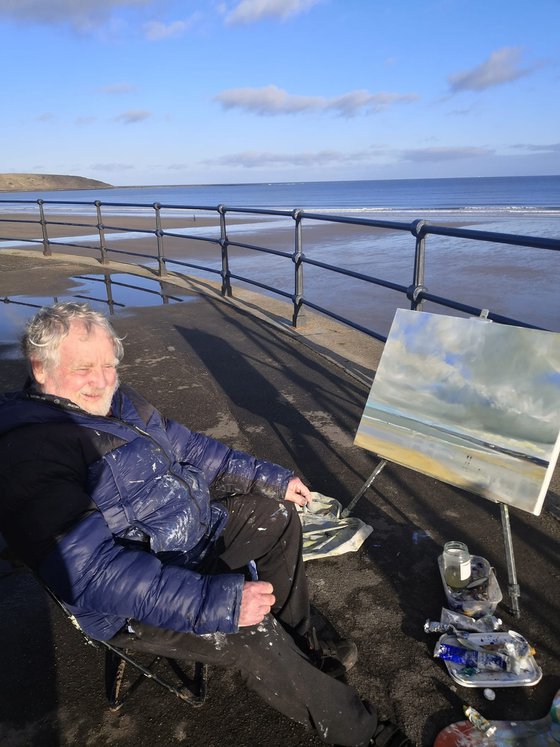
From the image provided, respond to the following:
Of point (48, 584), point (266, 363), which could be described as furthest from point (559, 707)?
point (266, 363)

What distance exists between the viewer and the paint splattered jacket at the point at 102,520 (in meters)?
1.63

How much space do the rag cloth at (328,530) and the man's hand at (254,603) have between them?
1.08 m

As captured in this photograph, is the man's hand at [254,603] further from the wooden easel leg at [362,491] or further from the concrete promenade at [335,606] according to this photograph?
the wooden easel leg at [362,491]

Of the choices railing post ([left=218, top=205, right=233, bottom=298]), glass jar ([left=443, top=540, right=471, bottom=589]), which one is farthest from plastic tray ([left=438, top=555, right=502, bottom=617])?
railing post ([left=218, top=205, right=233, bottom=298])

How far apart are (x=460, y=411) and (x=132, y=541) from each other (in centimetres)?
159

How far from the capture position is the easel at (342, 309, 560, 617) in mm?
2379

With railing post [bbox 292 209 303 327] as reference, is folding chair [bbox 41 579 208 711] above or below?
below

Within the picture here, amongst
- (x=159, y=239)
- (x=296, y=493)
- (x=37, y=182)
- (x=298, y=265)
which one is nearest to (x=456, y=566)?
(x=296, y=493)

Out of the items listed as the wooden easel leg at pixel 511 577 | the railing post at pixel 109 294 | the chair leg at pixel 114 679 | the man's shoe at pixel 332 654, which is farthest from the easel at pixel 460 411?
the railing post at pixel 109 294

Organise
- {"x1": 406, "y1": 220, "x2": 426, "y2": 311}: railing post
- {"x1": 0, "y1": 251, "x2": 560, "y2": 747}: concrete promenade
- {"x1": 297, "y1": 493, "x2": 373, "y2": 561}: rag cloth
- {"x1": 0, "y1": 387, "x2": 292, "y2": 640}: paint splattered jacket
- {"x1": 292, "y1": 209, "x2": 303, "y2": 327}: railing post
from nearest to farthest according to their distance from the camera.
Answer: {"x1": 0, "y1": 387, "x2": 292, "y2": 640}: paint splattered jacket, {"x1": 0, "y1": 251, "x2": 560, "y2": 747}: concrete promenade, {"x1": 297, "y1": 493, "x2": 373, "y2": 561}: rag cloth, {"x1": 406, "y1": 220, "x2": 426, "y2": 311}: railing post, {"x1": 292, "y1": 209, "x2": 303, "y2": 327}: railing post

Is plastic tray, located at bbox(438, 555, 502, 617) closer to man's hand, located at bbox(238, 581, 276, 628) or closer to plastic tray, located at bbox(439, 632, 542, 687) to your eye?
plastic tray, located at bbox(439, 632, 542, 687)

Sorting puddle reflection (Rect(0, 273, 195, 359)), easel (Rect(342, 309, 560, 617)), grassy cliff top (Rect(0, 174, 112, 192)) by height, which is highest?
grassy cliff top (Rect(0, 174, 112, 192))

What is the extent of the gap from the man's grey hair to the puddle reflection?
5.04 meters

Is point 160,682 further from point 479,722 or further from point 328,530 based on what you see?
point 328,530
